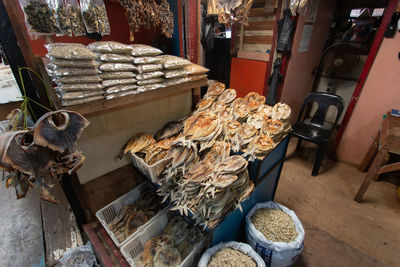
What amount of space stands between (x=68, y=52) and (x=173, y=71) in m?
0.68

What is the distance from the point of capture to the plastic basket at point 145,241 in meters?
1.41

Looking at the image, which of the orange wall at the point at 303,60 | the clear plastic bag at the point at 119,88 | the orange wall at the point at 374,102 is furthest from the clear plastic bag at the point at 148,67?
the orange wall at the point at 374,102

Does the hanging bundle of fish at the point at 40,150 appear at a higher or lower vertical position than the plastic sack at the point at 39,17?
lower

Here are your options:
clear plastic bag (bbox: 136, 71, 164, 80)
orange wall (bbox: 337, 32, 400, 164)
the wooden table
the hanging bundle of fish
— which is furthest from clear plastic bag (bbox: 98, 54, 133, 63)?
orange wall (bbox: 337, 32, 400, 164)

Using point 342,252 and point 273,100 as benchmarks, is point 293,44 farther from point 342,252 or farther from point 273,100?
point 342,252

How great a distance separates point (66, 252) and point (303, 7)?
12.7ft

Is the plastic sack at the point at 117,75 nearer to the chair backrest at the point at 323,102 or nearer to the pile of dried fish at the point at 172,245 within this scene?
the pile of dried fish at the point at 172,245

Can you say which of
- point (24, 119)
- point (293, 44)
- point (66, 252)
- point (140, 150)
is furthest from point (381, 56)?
point (66, 252)

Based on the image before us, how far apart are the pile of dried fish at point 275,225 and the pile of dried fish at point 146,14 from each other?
1851 millimetres

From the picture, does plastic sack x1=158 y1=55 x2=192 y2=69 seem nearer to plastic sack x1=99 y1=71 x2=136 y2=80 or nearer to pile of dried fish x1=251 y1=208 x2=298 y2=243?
plastic sack x1=99 y1=71 x2=136 y2=80

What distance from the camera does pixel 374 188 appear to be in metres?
2.69

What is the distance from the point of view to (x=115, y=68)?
1178 mm

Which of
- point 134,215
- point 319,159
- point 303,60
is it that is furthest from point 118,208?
point 303,60

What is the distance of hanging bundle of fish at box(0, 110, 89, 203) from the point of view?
75cm
